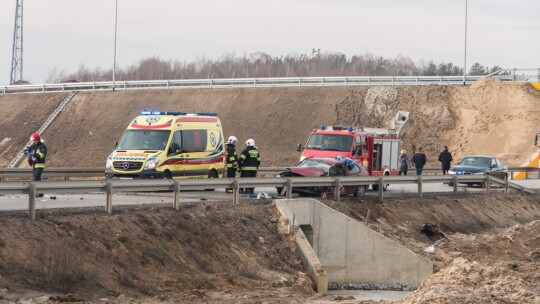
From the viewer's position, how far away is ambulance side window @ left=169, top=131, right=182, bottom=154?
2920 cm

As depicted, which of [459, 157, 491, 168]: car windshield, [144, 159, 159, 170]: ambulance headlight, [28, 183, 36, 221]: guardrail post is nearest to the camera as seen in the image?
[28, 183, 36, 221]: guardrail post

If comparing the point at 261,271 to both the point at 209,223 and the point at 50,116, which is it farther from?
the point at 50,116

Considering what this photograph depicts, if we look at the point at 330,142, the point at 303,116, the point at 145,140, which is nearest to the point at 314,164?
the point at 145,140

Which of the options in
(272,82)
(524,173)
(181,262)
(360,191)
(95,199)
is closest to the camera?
(181,262)

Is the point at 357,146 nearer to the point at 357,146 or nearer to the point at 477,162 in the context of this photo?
the point at 357,146

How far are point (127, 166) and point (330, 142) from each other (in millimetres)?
8700

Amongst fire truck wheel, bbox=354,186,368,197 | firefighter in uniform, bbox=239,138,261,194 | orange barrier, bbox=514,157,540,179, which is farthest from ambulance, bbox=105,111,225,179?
orange barrier, bbox=514,157,540,179

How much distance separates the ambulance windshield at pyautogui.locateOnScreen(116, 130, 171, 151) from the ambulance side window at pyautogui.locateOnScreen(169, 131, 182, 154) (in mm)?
193

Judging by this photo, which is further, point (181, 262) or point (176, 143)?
point (176, 143)

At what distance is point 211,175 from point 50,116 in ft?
137

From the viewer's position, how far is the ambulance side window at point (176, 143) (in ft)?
95.8

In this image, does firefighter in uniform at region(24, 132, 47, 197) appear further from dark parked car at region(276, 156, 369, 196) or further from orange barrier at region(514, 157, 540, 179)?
orange barrier at region(514, 157, 540, 179)

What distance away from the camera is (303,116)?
6581 cm

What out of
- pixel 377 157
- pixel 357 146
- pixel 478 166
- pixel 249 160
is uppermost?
pixel 357 146
